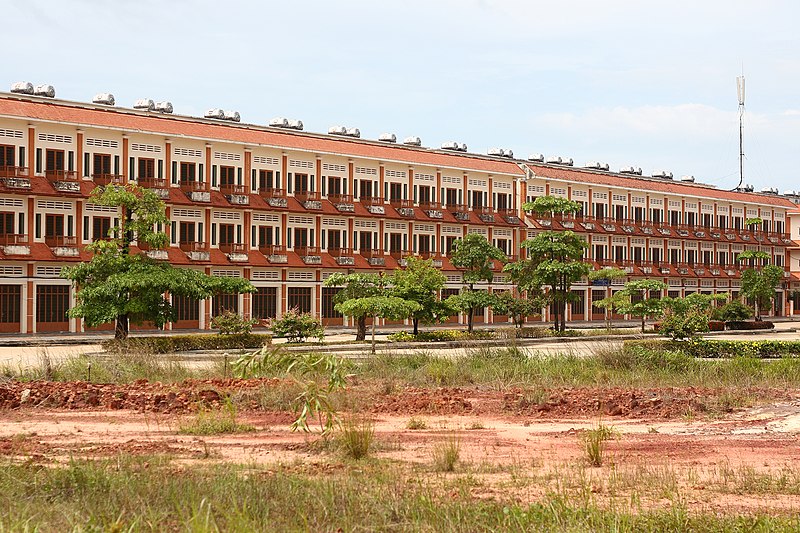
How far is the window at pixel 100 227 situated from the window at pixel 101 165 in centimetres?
243

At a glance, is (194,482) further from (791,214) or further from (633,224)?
(791,214)

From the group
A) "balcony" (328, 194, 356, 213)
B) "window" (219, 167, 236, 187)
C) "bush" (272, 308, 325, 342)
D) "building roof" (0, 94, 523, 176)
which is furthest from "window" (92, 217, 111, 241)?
"bush" (272, 308, 325, 342)

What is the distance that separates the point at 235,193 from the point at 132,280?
1976cm

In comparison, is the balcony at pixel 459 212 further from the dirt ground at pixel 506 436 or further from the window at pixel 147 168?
the dirt ground at pixel 506 436

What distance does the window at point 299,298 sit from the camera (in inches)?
2383

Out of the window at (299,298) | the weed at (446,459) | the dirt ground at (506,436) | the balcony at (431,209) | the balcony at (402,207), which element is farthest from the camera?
the balcony at (431,209)

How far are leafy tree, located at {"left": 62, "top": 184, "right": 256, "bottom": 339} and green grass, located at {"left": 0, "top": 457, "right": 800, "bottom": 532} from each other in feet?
94.2

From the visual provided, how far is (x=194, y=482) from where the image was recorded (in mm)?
10922

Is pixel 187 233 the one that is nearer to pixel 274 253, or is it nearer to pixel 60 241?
pixel 274 253

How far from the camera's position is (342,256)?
207 ft

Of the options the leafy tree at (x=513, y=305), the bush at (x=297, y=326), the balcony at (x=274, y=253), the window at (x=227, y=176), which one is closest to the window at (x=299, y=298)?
the balcony at (x=274, y=253)

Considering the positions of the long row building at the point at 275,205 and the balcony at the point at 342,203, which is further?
the balcony at the point at 342,203

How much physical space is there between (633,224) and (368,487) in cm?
7332

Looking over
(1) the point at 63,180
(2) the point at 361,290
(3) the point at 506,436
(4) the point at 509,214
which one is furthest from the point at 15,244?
(3) the point at 506,436
